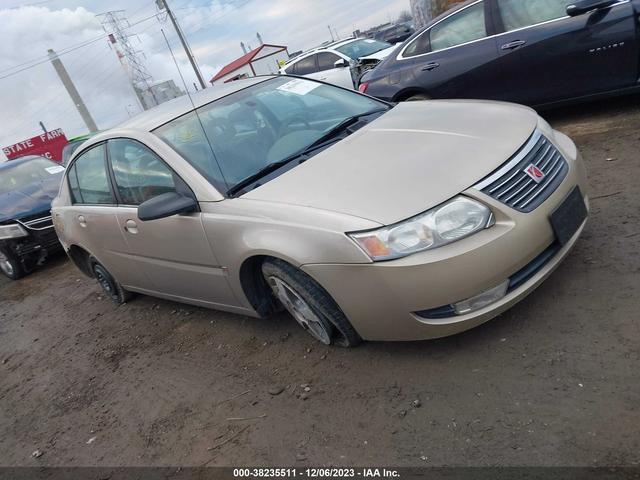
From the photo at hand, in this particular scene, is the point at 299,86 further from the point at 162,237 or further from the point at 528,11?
the point at 528,11

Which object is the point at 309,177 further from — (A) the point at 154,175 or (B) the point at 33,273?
(B) the point at 33,273

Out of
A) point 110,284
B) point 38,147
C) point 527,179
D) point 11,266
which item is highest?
point 38,147

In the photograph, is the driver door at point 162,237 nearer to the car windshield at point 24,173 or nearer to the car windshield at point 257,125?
the car windshield at point 257,125

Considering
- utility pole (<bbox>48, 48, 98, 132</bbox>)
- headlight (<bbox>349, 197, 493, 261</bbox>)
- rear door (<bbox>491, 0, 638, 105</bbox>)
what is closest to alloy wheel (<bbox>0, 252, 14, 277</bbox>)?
headlight (<bbox>349, 197, 493, 261</bbox>)

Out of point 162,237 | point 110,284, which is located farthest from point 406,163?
point 110,284

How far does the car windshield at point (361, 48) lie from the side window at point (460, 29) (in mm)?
5201

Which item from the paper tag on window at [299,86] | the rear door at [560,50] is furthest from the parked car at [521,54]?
the paper tag on window at [299,86]

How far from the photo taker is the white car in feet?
31.8

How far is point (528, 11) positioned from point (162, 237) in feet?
14.0

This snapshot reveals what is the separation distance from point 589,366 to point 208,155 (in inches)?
91.5

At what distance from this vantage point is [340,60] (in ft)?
33.1

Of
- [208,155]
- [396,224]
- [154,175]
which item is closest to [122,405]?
[154,175]

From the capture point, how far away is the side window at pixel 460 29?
514 centimetres

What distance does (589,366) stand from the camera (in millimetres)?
2131
